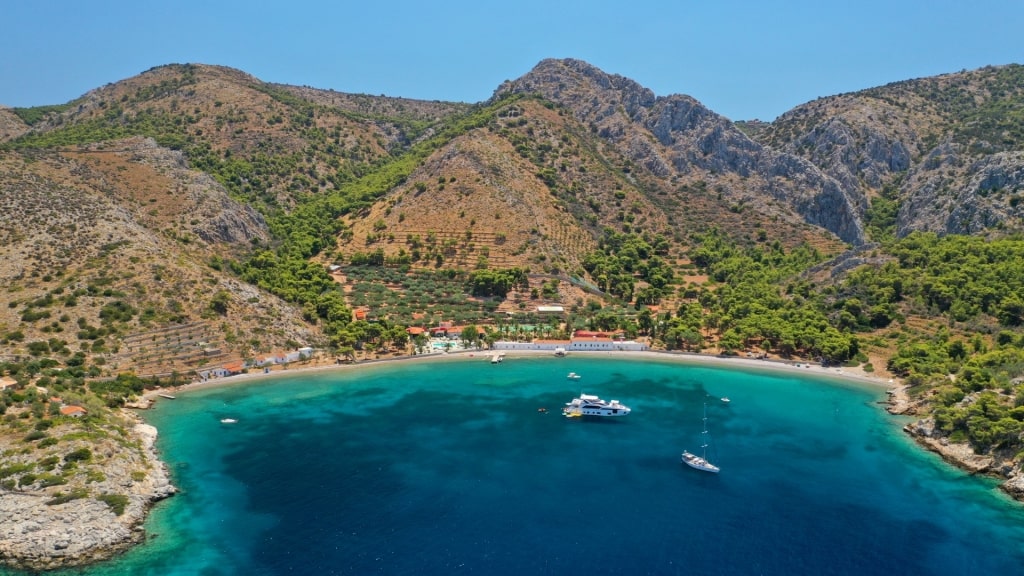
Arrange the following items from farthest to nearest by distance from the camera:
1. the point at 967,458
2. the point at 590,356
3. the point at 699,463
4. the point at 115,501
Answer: the point at 590,356, the point at 967,458, the point at 699,463, the point at 115,501

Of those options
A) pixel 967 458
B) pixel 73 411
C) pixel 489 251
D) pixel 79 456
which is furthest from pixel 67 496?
pixel 489 251

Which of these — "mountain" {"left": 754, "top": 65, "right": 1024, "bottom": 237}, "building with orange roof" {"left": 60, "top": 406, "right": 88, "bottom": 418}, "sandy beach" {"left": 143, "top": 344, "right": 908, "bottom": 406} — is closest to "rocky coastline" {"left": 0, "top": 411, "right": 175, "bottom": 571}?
"building with orange roof" {"left": 60, "top": 406, "right": 88, "bottom": 418}

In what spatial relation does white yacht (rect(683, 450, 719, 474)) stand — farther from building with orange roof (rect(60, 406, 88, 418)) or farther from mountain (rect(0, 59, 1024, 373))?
mountain (rect(0, 59, 1024, 373))

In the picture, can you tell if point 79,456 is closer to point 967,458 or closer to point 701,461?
point 701,461

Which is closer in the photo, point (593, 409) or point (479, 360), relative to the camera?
point (593, 409)

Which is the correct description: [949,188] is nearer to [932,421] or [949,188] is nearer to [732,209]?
[732,209]

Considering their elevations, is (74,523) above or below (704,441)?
below
